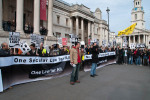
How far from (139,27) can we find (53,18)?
84.9 m

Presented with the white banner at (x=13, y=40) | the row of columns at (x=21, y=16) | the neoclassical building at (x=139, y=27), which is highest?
the neoclassical building at (x=139, y=27)

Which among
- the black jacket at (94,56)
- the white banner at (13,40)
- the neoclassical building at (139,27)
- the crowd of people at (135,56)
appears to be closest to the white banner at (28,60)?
the black jacket at (94,56)

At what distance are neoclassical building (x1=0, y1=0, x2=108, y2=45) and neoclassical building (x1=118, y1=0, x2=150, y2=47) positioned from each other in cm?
5243

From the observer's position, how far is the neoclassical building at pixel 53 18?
16.6 meters

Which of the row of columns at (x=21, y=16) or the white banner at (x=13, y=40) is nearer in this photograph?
the white banner at (x=13, y=40)

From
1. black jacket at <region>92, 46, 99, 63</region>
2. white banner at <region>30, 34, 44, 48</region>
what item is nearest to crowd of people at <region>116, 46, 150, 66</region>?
black jacket at <region>92, 46, 99, 63</region>

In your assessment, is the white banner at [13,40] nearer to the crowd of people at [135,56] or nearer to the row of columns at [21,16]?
the row of columns at [21,16]

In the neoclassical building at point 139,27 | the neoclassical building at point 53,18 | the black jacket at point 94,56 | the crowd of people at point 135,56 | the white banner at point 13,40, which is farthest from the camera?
the neoclassical building at point 139,27

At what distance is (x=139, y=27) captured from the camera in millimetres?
92375

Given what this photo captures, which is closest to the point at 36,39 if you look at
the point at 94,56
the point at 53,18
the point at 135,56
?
the point at 94,56

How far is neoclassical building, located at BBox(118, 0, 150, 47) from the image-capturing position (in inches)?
3473

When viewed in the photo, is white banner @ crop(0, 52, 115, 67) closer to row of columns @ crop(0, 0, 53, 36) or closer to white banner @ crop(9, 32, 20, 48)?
white banner @ crop(9, 32, 20, 48)

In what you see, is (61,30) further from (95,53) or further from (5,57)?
(5,57)

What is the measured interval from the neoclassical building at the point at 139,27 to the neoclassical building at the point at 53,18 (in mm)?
52432
